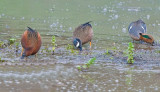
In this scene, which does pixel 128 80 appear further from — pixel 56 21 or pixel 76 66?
pixel 56 21

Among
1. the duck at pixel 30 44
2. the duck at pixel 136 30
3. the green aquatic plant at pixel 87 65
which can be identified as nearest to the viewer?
the green aquatic plant at pixel 87 65

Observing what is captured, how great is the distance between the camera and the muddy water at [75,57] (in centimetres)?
723

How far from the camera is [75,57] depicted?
9578mm

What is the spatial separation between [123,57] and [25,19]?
7328 mm

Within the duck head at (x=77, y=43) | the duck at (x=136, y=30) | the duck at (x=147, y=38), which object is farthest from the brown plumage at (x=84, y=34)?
the duck at (x=147, y=38)

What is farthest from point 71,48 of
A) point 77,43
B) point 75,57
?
point 75,57

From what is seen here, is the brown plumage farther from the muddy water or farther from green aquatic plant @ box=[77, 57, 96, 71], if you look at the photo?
green aquatic plant @ box=[77, 57, 96, 71]

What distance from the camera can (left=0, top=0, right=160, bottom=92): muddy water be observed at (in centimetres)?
723

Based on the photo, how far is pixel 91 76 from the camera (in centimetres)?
786

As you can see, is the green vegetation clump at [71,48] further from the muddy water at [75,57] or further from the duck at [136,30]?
the duck at [136,30]

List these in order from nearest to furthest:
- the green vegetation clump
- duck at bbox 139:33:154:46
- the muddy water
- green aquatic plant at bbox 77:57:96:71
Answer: the muddy water
green aquatic plant at bbox 77:57:96:71
the green vegetation clump
duck at bbox 139:33:154:46

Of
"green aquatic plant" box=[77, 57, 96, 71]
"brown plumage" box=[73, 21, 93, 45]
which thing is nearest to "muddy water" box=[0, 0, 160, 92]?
"green aquatic plant" box=[77, 57, 96, 71]

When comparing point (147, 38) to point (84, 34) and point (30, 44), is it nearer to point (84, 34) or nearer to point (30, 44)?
point (84, 34)

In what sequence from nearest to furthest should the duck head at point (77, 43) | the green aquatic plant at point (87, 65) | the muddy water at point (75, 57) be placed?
the muddy water at point (75, 57) < the green aquatic plant at point (87, 65) < the duck head at point (77, 43)
